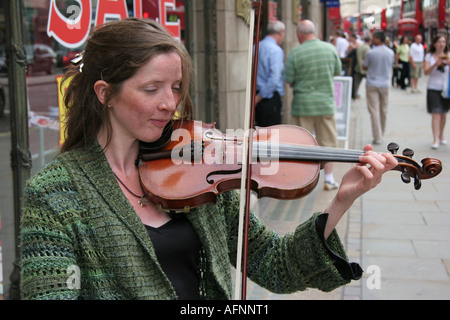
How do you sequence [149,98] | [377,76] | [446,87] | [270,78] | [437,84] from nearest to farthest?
[149,98]
[270,78]
[446,87]
[437,84]
[377,76]

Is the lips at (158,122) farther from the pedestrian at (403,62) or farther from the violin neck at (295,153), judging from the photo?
the pedestrian at (403,62)

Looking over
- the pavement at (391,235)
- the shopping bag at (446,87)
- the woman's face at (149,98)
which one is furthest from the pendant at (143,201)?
the shopping bag at (446,87)

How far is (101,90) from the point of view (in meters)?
1.71

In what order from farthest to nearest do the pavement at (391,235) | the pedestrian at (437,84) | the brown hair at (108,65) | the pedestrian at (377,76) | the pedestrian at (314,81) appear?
the pedestrian at (377,76) → the pedestrian at (437,84) → the pedestrian at (314,81) → the pavement at (391,235) → the brown hair at (108,65)

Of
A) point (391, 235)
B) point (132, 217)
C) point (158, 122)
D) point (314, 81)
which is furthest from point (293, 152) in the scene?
point (314, 81)

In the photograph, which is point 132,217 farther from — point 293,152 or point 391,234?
point 391,234

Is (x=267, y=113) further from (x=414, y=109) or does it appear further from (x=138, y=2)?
(x=414, y=109)

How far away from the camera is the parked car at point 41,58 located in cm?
393

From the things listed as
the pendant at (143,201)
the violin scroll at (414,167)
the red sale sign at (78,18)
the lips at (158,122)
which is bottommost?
the pendant at (143,201)

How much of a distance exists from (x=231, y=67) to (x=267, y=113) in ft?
3.87

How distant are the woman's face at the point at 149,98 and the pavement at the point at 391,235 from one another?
161cm

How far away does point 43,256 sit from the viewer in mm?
1473

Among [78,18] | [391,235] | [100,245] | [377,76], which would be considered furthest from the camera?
[377,76]

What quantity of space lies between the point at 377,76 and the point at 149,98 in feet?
28.0
